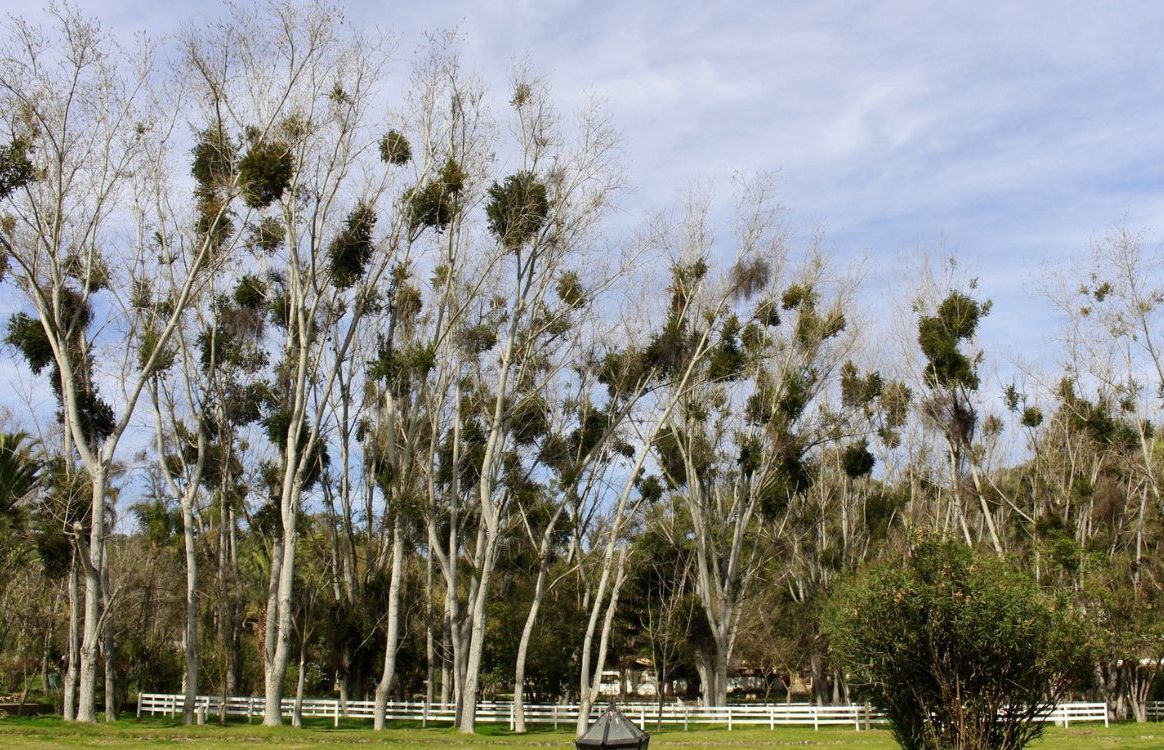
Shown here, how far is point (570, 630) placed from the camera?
A: 132 feet

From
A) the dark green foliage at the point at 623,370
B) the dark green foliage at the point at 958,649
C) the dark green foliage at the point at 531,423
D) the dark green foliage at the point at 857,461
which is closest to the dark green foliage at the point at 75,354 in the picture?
the dark green foliage at the point at 531,423

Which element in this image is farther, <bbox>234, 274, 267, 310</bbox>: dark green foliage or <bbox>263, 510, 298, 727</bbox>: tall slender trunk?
<bbox>234, 274, 267, 310</bbox>: dark green foliage

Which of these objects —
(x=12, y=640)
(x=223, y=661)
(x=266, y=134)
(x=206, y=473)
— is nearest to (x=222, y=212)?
(x=266, y=134)

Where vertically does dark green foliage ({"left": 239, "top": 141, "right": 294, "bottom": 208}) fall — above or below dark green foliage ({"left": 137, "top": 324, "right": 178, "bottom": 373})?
above

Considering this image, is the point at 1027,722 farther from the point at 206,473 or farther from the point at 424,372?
the point at 206,473

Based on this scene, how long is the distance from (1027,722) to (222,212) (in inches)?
684

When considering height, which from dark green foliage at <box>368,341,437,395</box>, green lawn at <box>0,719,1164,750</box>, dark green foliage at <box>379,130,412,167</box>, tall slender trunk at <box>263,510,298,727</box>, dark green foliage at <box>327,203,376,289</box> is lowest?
green lawn at <box>0,719,1164,750</box>

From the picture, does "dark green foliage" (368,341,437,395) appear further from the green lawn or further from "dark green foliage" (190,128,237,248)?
the green lawn

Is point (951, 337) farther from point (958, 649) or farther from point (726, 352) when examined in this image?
point (958, 649)

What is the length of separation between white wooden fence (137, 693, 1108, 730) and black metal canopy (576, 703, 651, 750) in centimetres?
2609

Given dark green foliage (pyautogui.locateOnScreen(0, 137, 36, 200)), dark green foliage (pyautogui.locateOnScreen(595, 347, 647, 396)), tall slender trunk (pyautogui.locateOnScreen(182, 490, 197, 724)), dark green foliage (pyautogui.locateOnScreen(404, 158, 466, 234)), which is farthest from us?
dark green foliage (pyautogui.locateOnScreen(595, 347, 647, 396))

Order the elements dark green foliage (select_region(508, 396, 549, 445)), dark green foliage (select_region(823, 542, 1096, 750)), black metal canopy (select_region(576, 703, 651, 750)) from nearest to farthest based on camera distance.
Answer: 1. black metal canopy (select_region(576, 703, 651, 750))
2. dark green foliage (select_region(823, 542, 1096, 750))
3. dark green foliage (select_region(508, 396, 549, 445))

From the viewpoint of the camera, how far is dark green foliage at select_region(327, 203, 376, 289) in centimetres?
2448

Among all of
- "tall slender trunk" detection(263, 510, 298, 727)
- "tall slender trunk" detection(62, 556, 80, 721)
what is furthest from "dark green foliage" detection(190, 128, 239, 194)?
"tall slender trunk" detection(62, 556, 80, 721)
